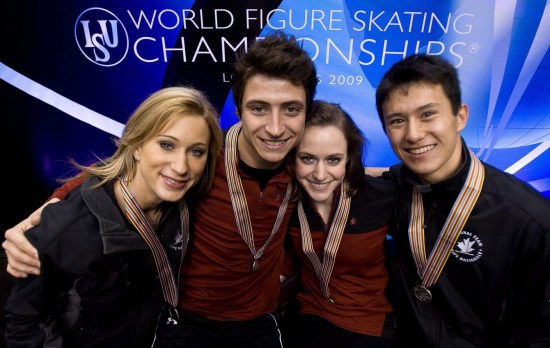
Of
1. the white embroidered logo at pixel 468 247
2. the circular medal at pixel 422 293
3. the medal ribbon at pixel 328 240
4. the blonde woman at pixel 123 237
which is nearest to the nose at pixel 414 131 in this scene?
the medal ribbon at pixel 328 240

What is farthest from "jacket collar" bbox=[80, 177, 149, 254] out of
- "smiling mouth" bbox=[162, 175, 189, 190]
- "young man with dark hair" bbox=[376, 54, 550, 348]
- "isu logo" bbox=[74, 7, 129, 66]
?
"isu logo" bbox=[74, 7, 129, 66]

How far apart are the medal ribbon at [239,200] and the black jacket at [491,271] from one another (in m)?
0.72

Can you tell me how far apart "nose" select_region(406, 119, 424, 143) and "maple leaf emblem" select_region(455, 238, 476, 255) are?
1.85 feet

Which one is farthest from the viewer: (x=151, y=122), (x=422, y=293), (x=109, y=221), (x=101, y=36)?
(x=101, y=36)

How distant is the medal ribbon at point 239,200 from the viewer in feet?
5.51

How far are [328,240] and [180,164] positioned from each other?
89 cm

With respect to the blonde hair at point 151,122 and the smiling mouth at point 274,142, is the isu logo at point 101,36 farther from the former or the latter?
the smiling mouth at point 274,142

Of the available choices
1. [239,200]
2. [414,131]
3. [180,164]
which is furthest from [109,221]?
[414,131]

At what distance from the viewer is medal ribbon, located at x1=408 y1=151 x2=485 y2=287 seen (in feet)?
4.95

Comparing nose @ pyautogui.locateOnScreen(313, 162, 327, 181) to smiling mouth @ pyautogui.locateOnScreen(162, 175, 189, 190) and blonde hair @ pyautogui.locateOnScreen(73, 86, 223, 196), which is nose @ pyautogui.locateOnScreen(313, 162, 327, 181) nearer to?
blonde hair @ pyautogui.locateOnScreen(73, 86, 223, 196)

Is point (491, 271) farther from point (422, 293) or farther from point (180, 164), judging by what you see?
point (180, 164)

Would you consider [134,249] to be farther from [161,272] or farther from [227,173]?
[227,173]

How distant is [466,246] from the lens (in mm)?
1555

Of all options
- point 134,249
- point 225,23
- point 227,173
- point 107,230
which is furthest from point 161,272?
point 225,23
